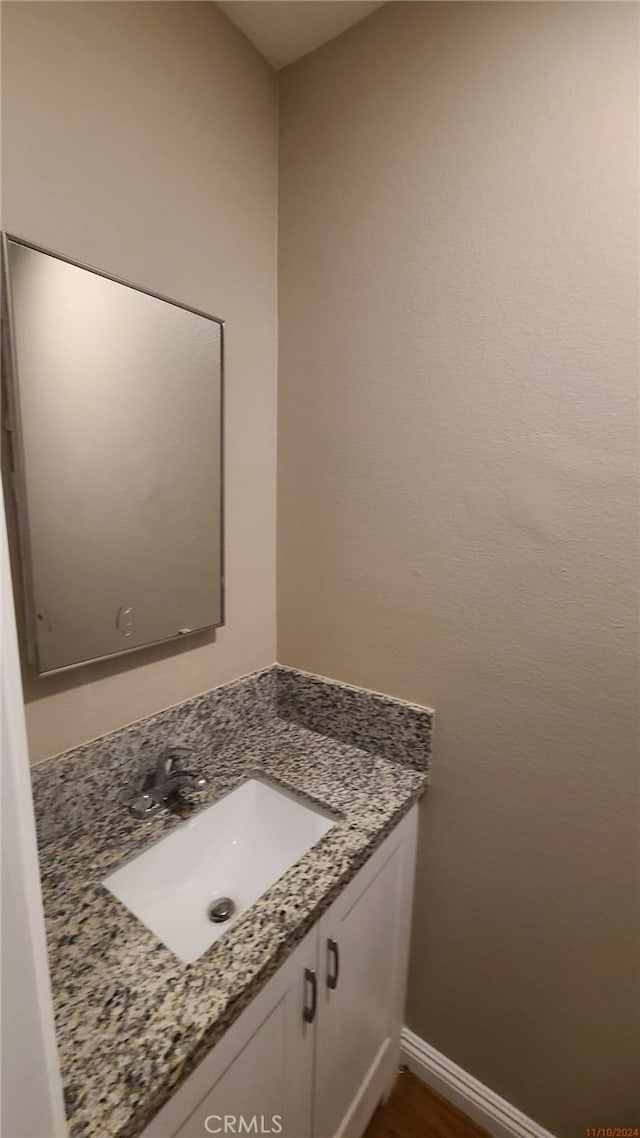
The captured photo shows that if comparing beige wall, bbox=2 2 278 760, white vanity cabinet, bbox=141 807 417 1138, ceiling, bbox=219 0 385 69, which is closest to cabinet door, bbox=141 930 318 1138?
white vanity cabinet, bbox=141 807 417 1138

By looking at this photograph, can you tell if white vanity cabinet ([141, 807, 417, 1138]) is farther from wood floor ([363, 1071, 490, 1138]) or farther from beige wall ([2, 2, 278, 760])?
beige wall ([2, 2, 278, 760])

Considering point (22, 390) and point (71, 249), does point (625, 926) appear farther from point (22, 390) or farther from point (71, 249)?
point (71, 249)

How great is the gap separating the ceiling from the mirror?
2.12 ft

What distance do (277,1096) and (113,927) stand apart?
396 mm

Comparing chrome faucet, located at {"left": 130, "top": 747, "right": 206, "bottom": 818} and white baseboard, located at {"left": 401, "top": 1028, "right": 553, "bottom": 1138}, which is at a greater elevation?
chrome faucet, located at {"left": 130, "top": 747, "right": 206, "bottom": 818}

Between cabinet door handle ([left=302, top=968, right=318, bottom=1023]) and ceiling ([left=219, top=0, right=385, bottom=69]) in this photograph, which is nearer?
cabinet door handle ([left=302, top=968, right=318, bottom=1023])

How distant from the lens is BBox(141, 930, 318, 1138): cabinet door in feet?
1.73

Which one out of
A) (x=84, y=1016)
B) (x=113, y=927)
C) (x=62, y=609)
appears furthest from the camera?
(x=62, y=609)

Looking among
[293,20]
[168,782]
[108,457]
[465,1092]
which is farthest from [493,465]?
[465,1092]

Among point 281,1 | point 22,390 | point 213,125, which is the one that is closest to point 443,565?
point 22,390

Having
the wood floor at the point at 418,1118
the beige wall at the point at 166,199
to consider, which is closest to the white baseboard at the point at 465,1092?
the wood floor at the point at 418,1118

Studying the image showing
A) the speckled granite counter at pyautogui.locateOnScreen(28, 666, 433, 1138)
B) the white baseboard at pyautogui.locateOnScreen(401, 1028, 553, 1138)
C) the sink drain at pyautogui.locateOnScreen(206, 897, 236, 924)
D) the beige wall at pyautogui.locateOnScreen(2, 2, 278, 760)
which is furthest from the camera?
the white baseboard at pyautogui.locateOnScreen(401, 1028, 553, 1138)

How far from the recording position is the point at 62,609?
759 millimetres

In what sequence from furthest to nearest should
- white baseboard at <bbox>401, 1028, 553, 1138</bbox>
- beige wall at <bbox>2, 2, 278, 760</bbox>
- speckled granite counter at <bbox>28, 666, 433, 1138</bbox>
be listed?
1. white baseboard at <bbox>401, 1028, 553, 1138</bbox>
2. beige wall at <bbox>2, 2, 278, 760</bbox>
3. speckled granite counter at <bbox>28, 666, 433, 1138</bbox>
